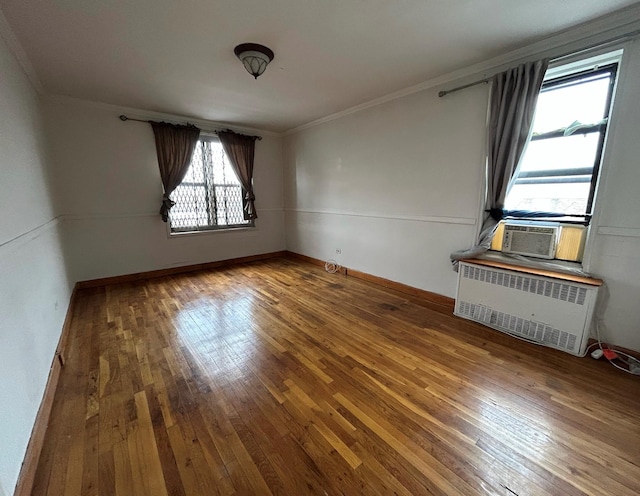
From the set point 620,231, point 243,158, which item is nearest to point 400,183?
point 620,231

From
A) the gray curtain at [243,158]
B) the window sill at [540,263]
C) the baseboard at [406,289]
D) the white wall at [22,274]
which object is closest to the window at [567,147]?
the window sill at [540,263]

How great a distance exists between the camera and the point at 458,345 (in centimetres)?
226

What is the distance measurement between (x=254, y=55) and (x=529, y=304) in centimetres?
319

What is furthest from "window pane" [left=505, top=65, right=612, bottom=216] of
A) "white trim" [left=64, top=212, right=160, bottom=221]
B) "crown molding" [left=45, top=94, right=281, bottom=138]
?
"white trim" [left=64, top=212, right=160, bottom=221]

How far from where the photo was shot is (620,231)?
2006 millimetres

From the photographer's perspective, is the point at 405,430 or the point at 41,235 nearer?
the point at 405,430

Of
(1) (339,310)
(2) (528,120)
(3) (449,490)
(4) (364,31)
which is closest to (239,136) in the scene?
(4) (364,31)

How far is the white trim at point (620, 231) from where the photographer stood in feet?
6.41

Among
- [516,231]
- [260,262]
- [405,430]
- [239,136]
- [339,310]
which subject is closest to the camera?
[405,430]

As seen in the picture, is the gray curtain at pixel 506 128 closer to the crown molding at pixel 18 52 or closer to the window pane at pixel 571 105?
the window pane at pixel 571 105

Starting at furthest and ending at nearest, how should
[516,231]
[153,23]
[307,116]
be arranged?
[307,116]
[516,231]
[153,23]

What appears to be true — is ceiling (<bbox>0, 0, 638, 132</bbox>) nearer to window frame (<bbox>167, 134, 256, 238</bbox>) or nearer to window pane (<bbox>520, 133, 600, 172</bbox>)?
window pane (<bbox>520, 133, 600, 172</bbox>)

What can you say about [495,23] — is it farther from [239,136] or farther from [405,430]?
[239,136]

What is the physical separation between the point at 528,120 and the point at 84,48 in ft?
12.6
